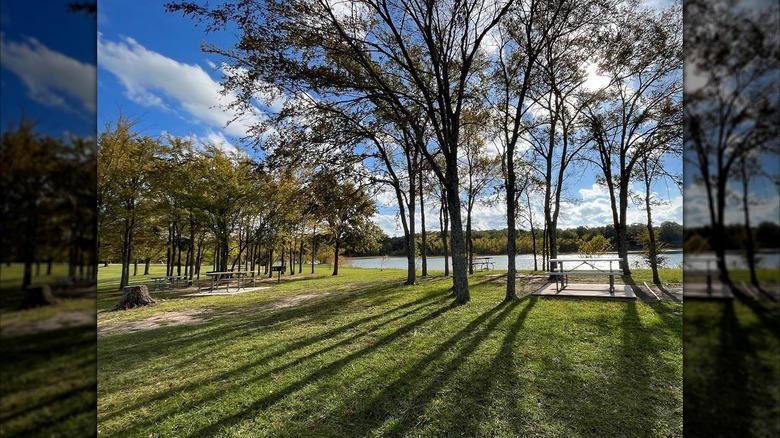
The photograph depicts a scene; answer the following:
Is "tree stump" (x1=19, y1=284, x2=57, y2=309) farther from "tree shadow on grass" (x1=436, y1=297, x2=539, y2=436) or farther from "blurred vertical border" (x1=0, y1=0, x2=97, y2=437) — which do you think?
"tree shadow on grass" (x1=436, y1=297, x2=539, y2=436)

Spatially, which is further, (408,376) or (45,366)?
(408,376)

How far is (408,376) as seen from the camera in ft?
15.0

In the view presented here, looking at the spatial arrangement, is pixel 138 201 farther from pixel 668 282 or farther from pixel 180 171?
pixel 668 282

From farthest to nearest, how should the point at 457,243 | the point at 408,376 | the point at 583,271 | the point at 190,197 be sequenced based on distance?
the point at 190,197 < the point at 457,243 < the point at 583,271 < the point at 408,376

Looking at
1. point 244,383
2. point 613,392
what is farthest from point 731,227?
point 244,383

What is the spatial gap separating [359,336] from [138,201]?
1643cm

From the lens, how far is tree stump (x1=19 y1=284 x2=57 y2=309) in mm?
1027

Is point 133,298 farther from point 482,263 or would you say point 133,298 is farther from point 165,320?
point 482,263

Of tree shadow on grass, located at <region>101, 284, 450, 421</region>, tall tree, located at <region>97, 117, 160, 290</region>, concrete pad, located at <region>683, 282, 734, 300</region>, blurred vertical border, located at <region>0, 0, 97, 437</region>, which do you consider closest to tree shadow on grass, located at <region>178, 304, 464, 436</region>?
tree shadow on grass, located at <region>101, 284, 450, 421</region>

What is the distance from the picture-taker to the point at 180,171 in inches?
748

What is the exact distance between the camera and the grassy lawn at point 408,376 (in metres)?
3.43

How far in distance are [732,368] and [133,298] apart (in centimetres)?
1478

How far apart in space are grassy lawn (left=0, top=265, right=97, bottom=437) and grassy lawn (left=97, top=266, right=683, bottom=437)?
8.24 feet

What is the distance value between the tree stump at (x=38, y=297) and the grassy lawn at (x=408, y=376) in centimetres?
278
